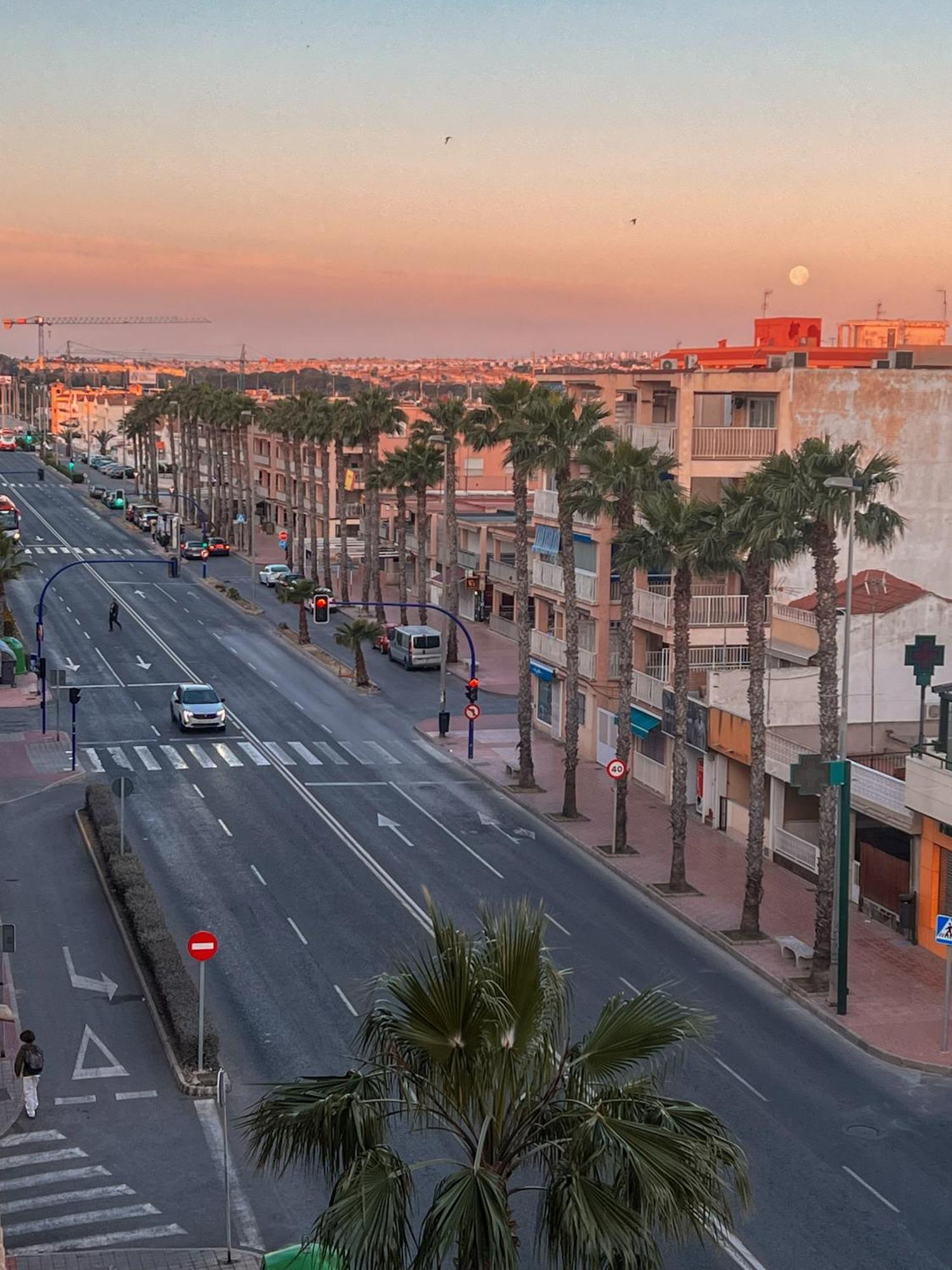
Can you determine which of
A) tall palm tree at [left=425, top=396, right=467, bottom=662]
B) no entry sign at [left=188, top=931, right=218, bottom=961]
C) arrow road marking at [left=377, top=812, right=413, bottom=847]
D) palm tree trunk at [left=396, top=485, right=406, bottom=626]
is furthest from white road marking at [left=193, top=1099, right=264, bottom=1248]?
palm tree trunk at [left=396, top=485, right=406, bottom=626]

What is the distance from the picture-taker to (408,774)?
49.8 metres

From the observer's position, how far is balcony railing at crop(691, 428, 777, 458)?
47.2 m

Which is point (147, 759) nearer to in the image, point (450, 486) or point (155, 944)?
point (155, 944)

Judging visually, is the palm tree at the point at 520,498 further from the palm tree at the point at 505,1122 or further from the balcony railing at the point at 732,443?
the palm tree at the point at 505,1122

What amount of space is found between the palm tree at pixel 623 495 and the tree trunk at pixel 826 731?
7.87m

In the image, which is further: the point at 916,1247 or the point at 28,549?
the point at 28,549

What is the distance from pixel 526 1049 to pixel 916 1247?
406 inches

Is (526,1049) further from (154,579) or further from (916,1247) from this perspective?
(154,579)

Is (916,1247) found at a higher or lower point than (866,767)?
lower

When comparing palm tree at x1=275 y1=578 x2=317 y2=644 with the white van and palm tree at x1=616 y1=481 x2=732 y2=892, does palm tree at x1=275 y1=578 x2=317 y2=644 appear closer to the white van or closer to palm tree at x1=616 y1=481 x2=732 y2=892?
the white van

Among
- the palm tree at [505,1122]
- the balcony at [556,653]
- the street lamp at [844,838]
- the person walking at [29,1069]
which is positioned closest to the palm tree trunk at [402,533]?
the balcony at [556,653]

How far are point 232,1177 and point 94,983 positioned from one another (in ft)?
29.0

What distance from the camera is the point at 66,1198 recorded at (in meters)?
21.3

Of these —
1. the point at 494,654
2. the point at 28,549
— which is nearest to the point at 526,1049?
the point at 494,654
